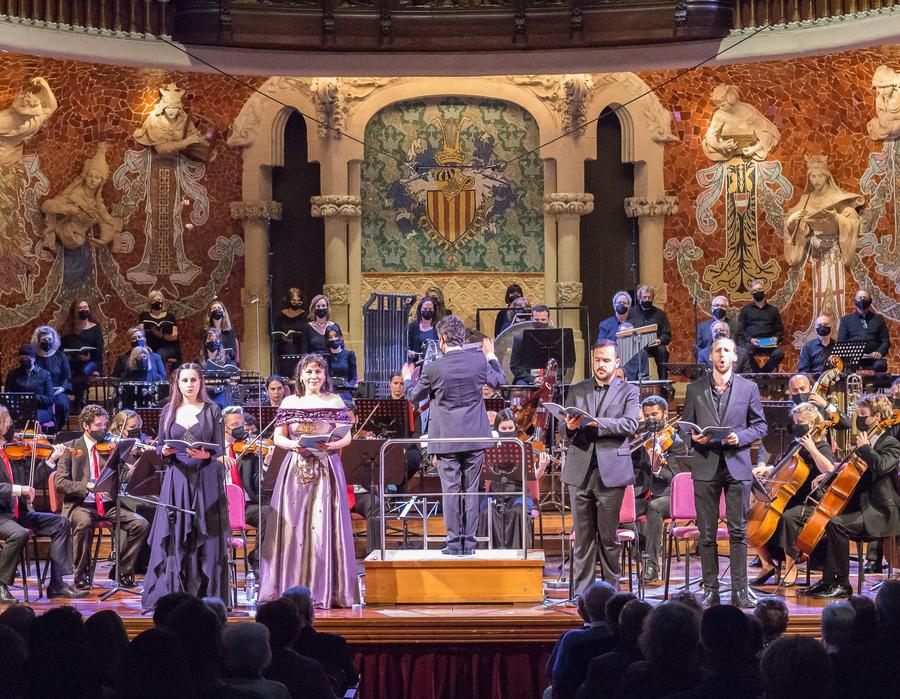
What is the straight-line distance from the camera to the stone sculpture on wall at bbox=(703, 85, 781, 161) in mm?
16219

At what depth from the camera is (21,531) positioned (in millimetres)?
9000

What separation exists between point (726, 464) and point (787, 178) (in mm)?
8881

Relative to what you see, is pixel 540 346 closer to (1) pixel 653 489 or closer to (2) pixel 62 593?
(1) pixel 653 489

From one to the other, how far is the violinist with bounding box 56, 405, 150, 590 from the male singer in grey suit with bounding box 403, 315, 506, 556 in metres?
2.41

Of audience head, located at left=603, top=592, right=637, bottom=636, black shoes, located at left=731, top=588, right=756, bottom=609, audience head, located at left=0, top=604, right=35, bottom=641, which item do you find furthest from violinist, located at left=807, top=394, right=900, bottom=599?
audience head, located at left=0, top=604, right=35, bottom=641

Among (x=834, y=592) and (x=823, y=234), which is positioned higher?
(x=823, y=234)

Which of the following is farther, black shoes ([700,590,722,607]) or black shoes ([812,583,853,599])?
black shoes ([812,583,853,599])

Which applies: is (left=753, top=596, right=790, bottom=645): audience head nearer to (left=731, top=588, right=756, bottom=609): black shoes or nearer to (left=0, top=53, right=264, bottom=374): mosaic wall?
(left=731, top=588, right=756, bottom=609): black shoes

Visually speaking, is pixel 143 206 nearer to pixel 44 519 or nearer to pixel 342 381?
pixel 342 381

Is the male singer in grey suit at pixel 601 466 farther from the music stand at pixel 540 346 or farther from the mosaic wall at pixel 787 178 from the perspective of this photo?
the mosaic wall at pixel 787 178

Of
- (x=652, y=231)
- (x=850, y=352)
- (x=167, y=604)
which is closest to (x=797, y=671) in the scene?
(x=167, y=604)

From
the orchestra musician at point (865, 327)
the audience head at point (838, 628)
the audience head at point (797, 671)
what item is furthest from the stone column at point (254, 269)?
the audience head at point (797, 671)

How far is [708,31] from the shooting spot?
1475 centimetres

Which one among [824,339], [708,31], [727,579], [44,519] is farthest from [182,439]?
[708,31]
